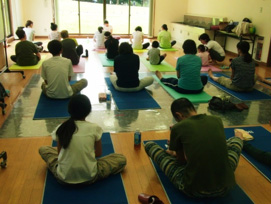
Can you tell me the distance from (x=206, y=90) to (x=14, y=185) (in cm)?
363

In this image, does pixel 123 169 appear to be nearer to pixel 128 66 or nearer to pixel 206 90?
pixel 128 66

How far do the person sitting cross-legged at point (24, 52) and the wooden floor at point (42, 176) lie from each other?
3482 millimetres

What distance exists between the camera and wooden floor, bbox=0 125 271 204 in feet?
7.72

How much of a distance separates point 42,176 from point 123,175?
2.30ft

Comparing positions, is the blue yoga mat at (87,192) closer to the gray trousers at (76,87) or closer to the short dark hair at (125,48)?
the gray trousers at (76,87)

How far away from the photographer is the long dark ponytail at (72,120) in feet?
7.13

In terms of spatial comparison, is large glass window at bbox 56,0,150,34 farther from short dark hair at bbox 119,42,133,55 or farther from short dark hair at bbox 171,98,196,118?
short dark hair at bbox 171,98,196,118


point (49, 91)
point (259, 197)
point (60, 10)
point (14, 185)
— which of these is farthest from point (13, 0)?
point (259, 197)

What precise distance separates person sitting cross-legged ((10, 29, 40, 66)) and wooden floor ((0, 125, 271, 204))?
3482 millimetres

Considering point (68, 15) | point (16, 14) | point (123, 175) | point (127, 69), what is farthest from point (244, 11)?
point (16, 14)

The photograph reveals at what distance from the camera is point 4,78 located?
5.46m

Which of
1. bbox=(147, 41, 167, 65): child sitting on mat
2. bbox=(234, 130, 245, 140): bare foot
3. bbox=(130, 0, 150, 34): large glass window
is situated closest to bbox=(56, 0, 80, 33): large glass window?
bbox=(130, 0, 150, 34): large glass window

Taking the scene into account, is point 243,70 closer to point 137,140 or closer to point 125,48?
point 125,48

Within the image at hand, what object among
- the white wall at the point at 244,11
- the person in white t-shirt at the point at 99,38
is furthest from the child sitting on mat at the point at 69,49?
the white wall at the point at 244,11
